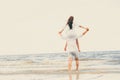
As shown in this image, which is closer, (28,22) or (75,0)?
(75,0)

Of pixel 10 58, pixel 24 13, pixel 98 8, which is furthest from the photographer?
pixel 10 58

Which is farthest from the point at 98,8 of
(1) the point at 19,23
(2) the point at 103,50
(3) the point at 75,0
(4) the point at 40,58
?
(4) the point at 40,58

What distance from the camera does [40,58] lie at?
16.2 meters

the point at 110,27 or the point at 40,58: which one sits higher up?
the point at 110,27

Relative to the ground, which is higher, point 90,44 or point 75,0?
point 75,0

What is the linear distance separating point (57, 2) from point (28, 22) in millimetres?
1595

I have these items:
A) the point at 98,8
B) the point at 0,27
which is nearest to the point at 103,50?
the point at 98,8

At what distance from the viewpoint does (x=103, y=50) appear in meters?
14.4
